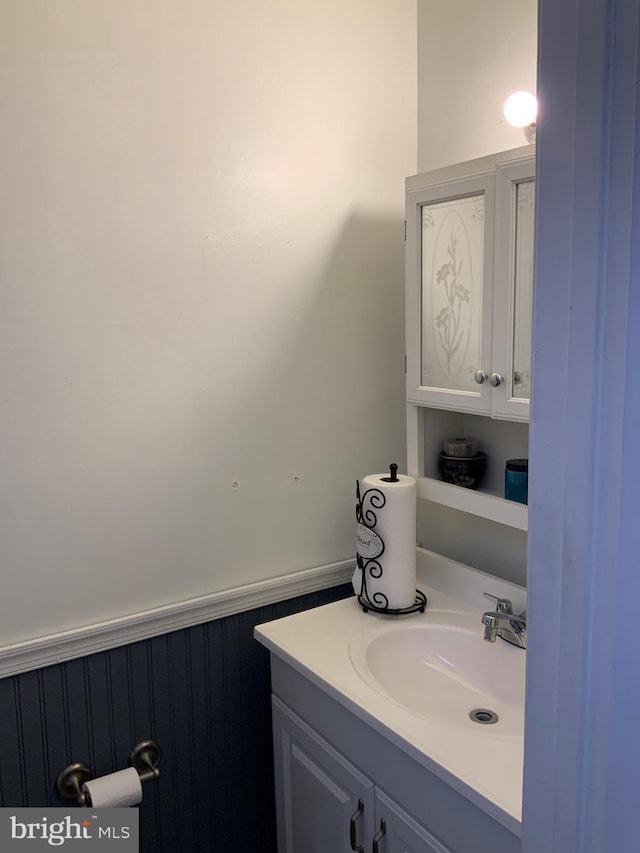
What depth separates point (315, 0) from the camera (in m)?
1.58

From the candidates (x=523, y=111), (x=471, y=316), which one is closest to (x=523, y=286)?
(x=471, y=316)

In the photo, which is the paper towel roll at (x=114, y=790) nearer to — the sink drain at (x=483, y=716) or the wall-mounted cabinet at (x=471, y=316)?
the sink drain at (x=483, y=716)

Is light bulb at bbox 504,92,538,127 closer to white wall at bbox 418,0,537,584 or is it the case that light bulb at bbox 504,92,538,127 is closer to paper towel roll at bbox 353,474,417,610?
white wall at bbox 418,0,537,584

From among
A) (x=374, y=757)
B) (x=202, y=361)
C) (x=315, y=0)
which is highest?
(x=315, y=0)

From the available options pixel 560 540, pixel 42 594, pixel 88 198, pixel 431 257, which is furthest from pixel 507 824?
pixel 88 198

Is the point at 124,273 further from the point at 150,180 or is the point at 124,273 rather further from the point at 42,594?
the point at 42,594

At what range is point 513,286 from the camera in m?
1.36

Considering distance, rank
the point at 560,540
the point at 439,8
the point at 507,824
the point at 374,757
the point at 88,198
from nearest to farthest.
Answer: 1. the point at 560,540
2. the point at 507,824
3. the point at 374,757
4. the point at 88,198
5. the point at 439,8

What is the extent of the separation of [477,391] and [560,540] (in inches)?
34.9

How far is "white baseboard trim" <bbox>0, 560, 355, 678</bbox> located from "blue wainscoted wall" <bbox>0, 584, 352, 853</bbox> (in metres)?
0.02

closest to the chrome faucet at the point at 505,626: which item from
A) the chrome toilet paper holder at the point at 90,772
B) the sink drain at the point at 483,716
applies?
the sink drain at the point at 483,716

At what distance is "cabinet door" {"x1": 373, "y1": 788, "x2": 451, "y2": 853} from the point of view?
1.16 m

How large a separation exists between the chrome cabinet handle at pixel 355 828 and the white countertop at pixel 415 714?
0.67 feet

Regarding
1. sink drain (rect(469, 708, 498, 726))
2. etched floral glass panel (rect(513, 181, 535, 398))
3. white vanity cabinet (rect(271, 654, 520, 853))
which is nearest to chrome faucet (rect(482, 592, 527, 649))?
sink drain (rect(469, 708, 498, 726))
